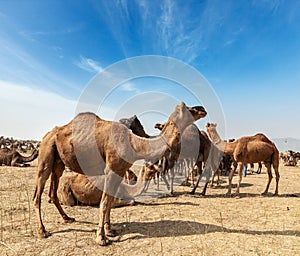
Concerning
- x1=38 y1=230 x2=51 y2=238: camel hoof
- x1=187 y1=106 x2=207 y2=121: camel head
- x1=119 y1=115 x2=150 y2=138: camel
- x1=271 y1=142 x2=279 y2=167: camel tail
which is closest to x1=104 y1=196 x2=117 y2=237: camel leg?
x1=38 y1=230 x2=51 y2=238: camel hoof

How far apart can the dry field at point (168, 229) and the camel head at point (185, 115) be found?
8.09 ft

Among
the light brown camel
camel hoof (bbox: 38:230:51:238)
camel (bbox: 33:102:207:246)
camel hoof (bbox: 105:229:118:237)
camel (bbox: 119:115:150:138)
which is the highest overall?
camel (bbox: 119:115:150:138)

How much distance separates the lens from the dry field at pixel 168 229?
15.0 feet

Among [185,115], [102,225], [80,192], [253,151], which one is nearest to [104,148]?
[102,225]

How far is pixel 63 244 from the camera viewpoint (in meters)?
4.73

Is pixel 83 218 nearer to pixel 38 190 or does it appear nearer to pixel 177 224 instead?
pixel 38 190

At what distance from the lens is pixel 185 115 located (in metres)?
5.70

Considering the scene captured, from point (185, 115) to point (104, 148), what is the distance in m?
2.03

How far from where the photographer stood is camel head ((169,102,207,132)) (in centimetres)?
564

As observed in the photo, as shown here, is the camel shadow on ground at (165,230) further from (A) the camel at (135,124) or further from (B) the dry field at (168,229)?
(A) the camel at (135,124)

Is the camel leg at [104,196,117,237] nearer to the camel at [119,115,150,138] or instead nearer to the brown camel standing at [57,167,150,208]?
the brown camel standing at [57,167,150,208]

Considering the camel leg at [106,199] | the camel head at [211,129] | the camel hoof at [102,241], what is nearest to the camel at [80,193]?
the camel leg at [106,199]

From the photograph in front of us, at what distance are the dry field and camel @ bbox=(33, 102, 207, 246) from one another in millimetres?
522

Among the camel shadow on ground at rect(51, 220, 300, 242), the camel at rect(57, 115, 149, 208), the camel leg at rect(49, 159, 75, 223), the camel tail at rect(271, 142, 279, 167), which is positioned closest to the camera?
the camel shadow on ground at rect(51, 220, 300, 242)
